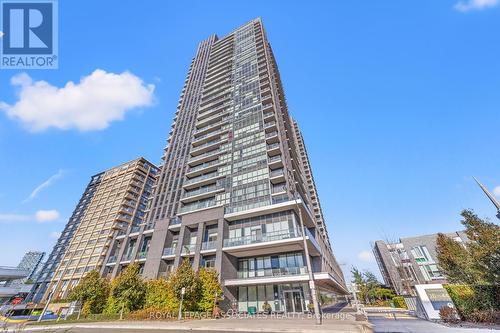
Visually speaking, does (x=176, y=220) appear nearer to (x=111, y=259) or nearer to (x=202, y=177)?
(x=202, y=177)

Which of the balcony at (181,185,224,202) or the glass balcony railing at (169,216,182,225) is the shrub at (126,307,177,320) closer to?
the glass balcony railing at (169,216,182,225)

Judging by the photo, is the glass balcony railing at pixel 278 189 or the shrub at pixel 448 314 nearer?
the shrub at pixel 448 314

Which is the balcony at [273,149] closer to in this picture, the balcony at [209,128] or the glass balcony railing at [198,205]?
the glass balcony railing at [198,205]

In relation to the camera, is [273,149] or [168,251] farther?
[273,149]

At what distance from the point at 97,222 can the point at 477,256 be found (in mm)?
85657

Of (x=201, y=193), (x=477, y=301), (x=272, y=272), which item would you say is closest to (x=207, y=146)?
(x=201, y=193)

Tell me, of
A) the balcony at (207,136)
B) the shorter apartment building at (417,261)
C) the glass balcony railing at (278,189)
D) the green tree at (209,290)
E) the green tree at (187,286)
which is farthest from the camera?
the balcony at (207,136)

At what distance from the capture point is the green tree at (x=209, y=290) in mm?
25219

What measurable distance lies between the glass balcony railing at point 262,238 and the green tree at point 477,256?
589 inches

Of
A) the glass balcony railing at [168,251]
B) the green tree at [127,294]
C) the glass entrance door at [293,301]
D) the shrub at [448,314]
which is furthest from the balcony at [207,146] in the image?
the shrub at [448,314]

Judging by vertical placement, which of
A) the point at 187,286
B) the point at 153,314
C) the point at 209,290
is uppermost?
the point at 187,286

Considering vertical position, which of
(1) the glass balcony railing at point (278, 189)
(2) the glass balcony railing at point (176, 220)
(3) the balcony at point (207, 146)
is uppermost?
(3) the balcony at point (207, 146)

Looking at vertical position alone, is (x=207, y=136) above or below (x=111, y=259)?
above

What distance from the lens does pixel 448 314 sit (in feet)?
60.5
